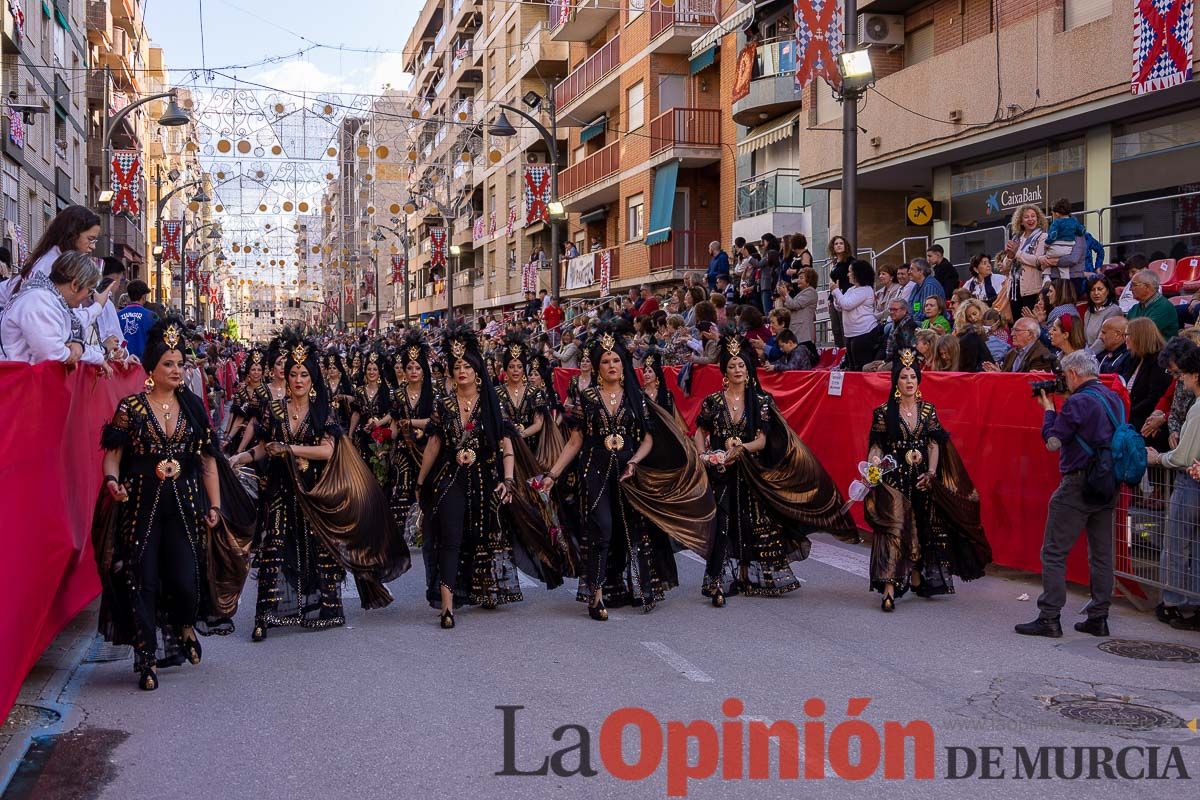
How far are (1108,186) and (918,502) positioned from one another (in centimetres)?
1050

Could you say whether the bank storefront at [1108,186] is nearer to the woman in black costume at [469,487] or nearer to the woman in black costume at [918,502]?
the woman in black costume at [918,502]

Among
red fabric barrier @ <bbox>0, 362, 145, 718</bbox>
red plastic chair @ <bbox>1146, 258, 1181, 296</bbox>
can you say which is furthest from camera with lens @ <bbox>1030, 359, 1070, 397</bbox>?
red plastic chair @ <bbox>1146, 258, 1181, 296</bbox>

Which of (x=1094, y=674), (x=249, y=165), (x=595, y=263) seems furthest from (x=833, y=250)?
(x=595, y=263)

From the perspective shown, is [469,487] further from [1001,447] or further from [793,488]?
[1001,447]

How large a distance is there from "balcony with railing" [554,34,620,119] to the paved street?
3061 centimetres

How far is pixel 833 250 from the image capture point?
52.4 feet

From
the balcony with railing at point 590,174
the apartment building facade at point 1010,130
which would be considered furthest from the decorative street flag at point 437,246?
the apartment building facade at point 1010,130

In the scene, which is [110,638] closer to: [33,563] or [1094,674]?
[33,563]

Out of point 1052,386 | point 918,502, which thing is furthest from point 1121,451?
point 918,502

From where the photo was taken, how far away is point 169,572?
7.11m

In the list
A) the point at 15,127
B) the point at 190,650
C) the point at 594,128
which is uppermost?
the point at 594,128

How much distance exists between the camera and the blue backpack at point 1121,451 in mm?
7906

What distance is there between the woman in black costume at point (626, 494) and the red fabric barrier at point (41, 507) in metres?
3.12

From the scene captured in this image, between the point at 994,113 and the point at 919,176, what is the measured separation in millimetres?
4487
